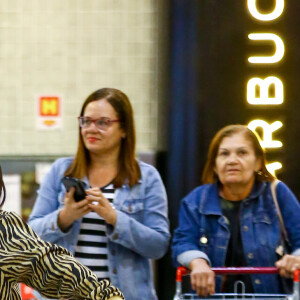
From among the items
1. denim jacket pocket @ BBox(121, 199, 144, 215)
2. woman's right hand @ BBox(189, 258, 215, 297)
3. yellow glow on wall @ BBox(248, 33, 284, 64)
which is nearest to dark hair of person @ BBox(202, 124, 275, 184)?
denim jacket pocket @ BBox(121, 199, 144, 215)

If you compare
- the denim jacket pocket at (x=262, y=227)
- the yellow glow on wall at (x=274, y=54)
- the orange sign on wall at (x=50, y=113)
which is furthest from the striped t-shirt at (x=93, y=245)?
the orange sign on wall at (x=50, y=113)

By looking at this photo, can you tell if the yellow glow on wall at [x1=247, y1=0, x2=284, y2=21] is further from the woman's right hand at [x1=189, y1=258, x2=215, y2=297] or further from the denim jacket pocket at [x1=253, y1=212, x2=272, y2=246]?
the woman's right hand at [x1=189, y1=258, x2=215, y2=297]

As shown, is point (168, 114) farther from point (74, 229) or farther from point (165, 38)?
Answer: point (74, 229)

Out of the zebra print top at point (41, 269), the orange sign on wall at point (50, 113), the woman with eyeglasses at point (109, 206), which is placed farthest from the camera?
the orange sign on wall at point (50, 113)

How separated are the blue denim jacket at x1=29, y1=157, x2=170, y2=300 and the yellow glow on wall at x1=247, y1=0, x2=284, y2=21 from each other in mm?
1773

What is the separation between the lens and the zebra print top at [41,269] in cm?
266

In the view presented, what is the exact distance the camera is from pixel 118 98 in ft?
15.0

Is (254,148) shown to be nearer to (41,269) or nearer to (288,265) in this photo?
(288,265)

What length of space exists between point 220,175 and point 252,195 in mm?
179

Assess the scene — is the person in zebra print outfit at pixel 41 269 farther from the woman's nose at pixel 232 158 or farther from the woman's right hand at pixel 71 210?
the woman's nose at pixel 232 158

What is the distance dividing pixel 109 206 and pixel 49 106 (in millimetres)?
2463

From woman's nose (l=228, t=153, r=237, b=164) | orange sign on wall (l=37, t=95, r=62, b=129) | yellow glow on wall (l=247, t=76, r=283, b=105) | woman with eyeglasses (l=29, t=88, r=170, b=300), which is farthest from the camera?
orange sign on wall (l=37, t=95, r=62, b=129)

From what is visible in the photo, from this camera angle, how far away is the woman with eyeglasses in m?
4.27

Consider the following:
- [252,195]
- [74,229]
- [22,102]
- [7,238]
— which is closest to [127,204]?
[74,229]
